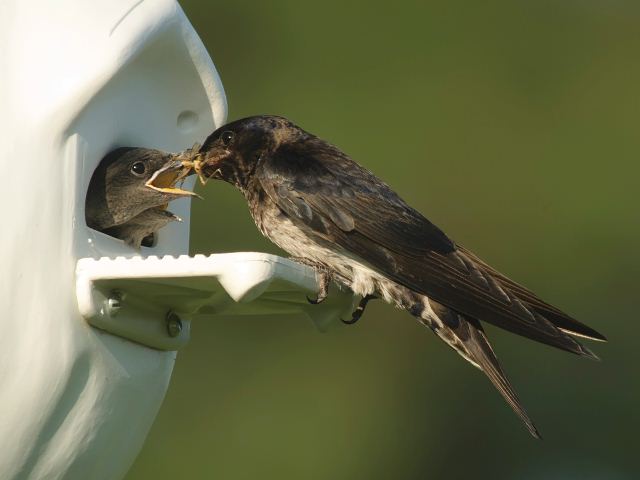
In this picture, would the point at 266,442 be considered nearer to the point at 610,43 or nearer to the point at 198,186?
the point at 198,186

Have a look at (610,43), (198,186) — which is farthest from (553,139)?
(198,186)

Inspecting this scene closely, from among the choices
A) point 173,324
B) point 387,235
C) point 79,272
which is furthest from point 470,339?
point 79,272

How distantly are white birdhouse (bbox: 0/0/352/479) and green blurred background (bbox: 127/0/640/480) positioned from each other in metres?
2.66

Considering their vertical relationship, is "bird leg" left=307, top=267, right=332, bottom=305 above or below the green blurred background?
above

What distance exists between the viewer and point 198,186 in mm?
6387

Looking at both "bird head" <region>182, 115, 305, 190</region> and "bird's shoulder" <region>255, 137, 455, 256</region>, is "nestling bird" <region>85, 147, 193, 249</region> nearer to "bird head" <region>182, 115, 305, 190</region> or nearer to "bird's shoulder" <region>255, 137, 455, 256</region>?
"bird head" <region>182, 115, 305, 190</region>

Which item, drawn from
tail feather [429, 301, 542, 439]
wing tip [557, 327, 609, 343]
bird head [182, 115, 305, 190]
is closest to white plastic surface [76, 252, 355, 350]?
tail feather [429, 301, 542, 439]

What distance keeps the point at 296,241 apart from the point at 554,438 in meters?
2.81

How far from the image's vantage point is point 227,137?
449cm

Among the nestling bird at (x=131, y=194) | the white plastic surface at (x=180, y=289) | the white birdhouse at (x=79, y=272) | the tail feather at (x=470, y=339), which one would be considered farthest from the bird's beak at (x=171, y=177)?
the tail feather at (x=470, y=339)

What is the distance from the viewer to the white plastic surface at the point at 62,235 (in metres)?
3.59

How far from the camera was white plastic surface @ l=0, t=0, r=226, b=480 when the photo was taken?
11.8ft

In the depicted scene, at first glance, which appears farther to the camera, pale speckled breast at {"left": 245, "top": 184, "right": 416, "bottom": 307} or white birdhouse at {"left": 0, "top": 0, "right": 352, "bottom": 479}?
pale speckled breast at {"left": 245, "top": 184, "right": 416, "bottom": 307}

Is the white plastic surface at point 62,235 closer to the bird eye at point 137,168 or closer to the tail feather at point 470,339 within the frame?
the bird eye at point 137,168
